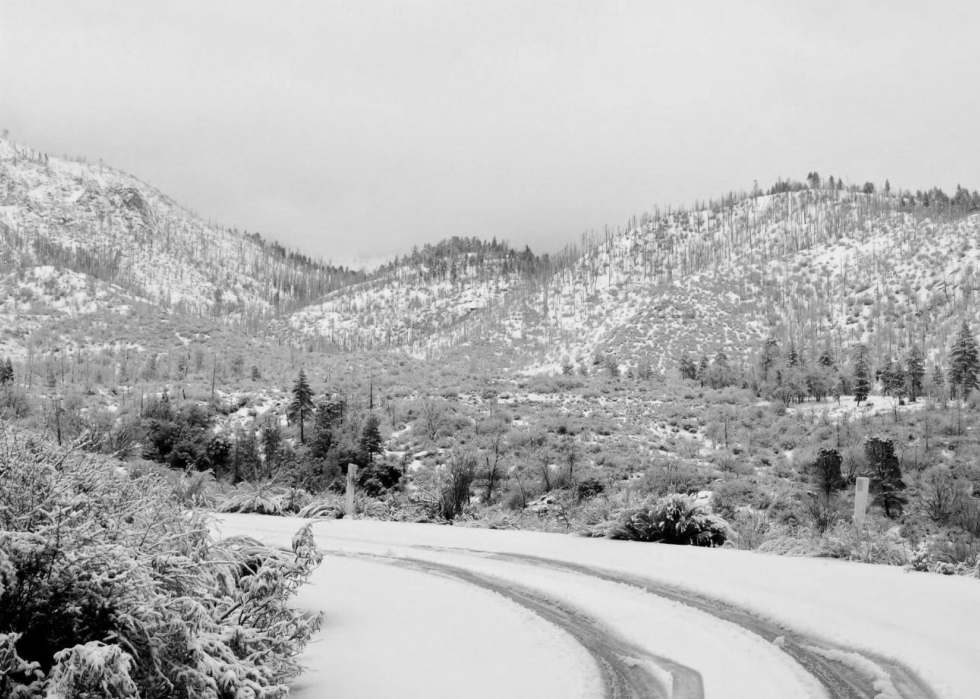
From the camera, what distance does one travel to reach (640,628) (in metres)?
6.26

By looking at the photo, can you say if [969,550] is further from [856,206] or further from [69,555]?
[856,206]

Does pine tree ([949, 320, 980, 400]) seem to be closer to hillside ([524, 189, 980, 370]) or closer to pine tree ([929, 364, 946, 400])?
pine tree ([929, 364, 946, 400])

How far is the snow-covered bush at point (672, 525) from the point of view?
11477mm

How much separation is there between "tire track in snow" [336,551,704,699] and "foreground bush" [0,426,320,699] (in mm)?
2231

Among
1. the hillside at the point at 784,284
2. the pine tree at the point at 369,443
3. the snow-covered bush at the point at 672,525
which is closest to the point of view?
the snow-covered bush at the point at 672,525

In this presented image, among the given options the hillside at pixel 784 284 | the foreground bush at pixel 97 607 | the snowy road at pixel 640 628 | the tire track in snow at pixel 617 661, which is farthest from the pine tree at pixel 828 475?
the hillside at pixel 784 284

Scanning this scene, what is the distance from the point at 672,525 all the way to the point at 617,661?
6674 millimetres

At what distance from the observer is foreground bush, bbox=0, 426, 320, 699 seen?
2.93 meters

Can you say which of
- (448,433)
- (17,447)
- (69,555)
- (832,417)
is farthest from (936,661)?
(832,417)

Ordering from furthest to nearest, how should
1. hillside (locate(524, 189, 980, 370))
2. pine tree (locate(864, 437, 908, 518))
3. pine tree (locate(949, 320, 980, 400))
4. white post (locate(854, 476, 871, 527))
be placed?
hillside (locate(524, 189, 980, 370)), pine tree (locate(949, 320, 980, 400)), pine tree (locate(864, 437, 908, 518)), white post (locate(854, 476, 871, 527))

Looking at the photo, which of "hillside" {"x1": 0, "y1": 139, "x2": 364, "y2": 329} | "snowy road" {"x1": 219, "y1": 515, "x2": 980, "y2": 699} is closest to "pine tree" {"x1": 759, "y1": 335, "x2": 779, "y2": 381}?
"snowy road" {"x1": 219, "y1": 515, "x2": 980, "y2": 699}

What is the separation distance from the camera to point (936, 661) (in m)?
5.04

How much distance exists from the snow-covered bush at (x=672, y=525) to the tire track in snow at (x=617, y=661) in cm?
432

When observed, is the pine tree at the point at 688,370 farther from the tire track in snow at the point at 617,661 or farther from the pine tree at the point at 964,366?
the tire track in snow at the point at 617,661
